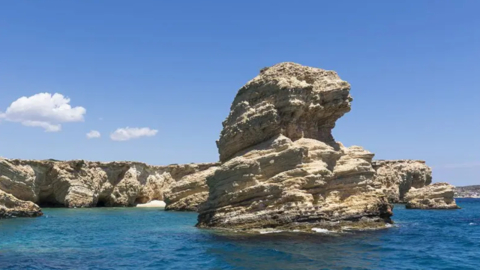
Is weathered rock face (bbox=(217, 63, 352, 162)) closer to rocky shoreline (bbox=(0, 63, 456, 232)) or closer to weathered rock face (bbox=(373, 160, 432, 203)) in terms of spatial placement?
rocky shoreline (bbox=(0, 63, 456, 232))

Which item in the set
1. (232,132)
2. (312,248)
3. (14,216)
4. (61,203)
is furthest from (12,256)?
(61,203)

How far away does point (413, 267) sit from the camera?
67.9ft

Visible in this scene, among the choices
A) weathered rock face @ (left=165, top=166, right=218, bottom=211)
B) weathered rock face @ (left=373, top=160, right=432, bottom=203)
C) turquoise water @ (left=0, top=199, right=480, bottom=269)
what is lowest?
turquoise water @ (left=0, top=199, right=480, bottom=269)

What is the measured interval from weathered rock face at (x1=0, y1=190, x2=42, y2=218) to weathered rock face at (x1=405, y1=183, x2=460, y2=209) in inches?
2612

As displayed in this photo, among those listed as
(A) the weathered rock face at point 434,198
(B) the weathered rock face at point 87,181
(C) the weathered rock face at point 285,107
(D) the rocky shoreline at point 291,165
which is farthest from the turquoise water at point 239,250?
(A) the weathered rock face at point 434,198

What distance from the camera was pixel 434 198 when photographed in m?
79.9

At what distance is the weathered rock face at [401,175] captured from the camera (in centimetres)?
10975

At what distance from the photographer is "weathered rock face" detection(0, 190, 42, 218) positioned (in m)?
49.4

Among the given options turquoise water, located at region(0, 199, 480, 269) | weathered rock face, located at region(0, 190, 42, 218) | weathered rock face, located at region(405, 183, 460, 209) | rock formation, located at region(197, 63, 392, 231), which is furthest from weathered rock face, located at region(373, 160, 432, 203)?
weathered rock face, located at region(0, 190, 42, 218)

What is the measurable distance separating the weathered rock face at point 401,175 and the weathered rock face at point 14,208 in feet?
281

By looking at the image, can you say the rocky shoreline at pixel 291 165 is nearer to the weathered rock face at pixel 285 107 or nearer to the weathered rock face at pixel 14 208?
the weathered rock face at pixel 285 107

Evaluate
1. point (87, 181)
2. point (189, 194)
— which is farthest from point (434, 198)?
point (87, 181)

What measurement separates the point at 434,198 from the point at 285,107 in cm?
5722

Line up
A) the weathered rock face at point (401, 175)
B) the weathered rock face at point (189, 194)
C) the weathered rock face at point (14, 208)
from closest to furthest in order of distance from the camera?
the weathered rock face at point (14, 208) → the weathered rock face at point (189, 194) → the weathered rock face at point (401, 175)
